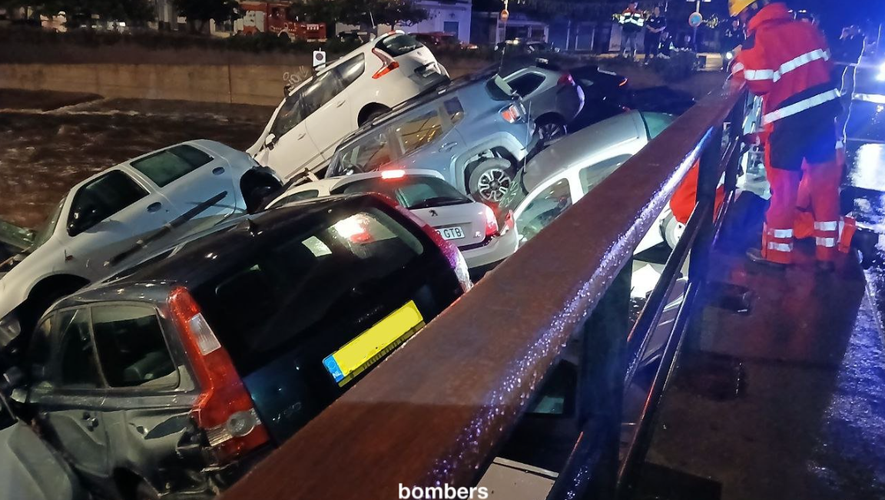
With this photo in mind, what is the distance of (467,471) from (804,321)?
3246 mm

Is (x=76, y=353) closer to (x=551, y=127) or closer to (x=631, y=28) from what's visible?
(x=551, y=127)

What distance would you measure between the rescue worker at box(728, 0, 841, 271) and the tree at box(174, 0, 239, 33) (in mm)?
26969

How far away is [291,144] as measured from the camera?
11.4 m

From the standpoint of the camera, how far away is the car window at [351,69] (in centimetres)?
1149

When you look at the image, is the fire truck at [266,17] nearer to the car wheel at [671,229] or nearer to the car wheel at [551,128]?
the car wheel at [551,128]

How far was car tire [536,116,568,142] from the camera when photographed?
9750 millimetres

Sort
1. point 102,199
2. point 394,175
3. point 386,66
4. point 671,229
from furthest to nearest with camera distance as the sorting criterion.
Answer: point 386,66 < point 102,199 < point 394,175 < point 671,229

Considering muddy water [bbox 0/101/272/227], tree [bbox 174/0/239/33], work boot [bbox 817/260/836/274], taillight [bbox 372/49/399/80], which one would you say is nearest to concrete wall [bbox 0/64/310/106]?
muddy water [bbox 0/101/272/227]

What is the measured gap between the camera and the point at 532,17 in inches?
1324

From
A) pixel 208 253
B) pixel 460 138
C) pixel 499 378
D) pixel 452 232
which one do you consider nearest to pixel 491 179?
pixel 460 138

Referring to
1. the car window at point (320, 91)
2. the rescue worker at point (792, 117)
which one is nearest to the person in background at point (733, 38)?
the rescue worker at point (792, 117)

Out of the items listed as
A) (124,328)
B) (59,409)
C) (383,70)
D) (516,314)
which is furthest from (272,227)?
(383,70)

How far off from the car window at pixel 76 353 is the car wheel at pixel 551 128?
6.90 m

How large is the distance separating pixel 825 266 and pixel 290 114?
919cm
